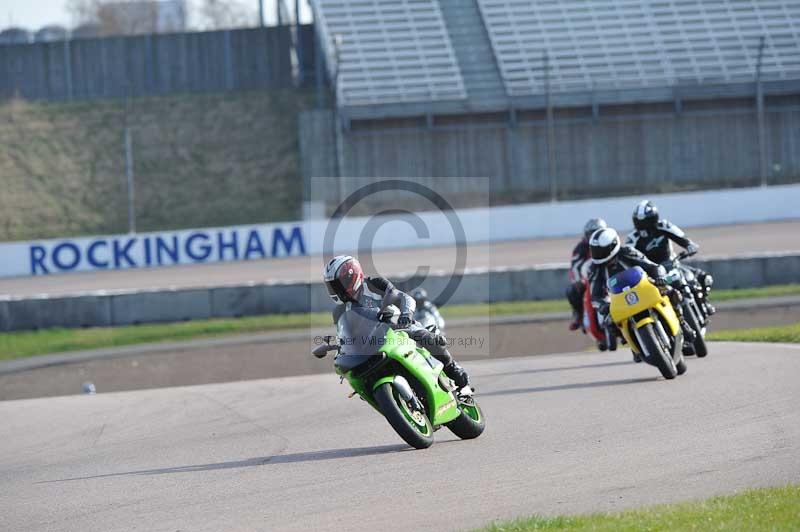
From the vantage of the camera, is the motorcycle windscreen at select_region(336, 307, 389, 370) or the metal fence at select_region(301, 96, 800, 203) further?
the metal fence at select_region(301, 96, 800, 203)

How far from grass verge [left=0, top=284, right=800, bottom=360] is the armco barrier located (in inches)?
8.1

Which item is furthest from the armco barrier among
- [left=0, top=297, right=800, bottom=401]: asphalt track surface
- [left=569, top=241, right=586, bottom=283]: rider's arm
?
[left=569, top=241, right=586, bottom=283]: rider's arm

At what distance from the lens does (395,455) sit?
8.77 metres

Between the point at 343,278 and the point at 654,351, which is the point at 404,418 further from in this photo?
the point at 654,351

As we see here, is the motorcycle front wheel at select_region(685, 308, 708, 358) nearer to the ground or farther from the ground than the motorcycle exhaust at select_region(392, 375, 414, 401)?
nearer to the ground

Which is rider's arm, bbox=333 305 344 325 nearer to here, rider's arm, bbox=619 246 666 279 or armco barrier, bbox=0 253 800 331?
rider's arm, bbox=619 246 666 279

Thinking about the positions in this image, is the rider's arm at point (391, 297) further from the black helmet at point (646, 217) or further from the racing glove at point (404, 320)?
the black helmet at point (646, 217)

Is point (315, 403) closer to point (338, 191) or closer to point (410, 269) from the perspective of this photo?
point (410, 269)

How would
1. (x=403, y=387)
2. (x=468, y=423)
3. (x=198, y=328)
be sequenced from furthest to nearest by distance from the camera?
(x=198, y=328) → (x=468, y=423) → (x=403, y=387)

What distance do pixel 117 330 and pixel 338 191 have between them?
14.8 meters

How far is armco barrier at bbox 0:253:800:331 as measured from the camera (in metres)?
24.8

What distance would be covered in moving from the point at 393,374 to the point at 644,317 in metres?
3.96

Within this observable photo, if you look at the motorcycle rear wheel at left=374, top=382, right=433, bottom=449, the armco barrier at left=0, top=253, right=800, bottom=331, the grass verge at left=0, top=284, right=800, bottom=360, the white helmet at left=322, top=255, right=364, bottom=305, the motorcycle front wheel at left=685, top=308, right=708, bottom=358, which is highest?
the white helmet at left=322, top=255, right=364, bottom=305

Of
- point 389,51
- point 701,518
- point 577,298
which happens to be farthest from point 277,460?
point 389,51
